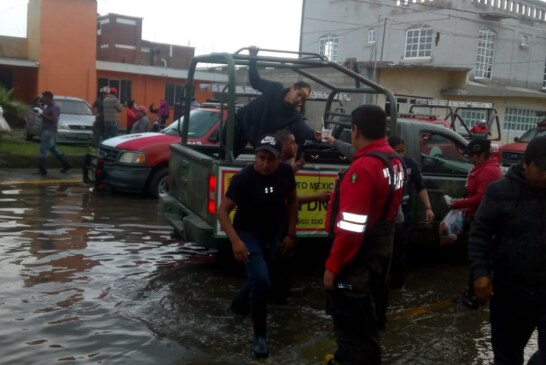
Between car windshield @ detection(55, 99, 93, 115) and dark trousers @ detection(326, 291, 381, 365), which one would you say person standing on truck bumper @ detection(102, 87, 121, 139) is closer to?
car windshield @ detection(55, 99, 93, 115)

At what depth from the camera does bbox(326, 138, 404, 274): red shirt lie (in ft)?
12.2

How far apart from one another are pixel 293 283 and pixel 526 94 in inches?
1103

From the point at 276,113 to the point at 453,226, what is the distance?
2032 millimetres

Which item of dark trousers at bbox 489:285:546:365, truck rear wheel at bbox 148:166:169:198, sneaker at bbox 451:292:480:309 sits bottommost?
sneaker at bbox 451:292:480:309

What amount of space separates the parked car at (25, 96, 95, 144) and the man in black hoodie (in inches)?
636

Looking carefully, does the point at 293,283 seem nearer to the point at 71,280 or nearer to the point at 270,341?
the point at 270,341

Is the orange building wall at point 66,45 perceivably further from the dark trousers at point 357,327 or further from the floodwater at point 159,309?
the dark trousers at point 357,327

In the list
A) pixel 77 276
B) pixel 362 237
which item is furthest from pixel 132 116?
pixel 362 237

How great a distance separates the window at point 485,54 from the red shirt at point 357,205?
1287 inches

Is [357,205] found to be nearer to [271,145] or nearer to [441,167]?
[271,145]

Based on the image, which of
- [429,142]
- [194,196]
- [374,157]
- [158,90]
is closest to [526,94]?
→ [158,90]

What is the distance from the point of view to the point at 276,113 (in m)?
6.46

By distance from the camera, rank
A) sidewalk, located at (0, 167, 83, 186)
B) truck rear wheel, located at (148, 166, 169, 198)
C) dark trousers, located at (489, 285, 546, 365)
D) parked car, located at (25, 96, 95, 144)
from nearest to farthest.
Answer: dark trousers, located at (489, 285, 546, 365) → truck rear wheel, located at (148, 166, 169, 198) → sidewalk, located at (0, 167, 83, 186) → parked car, located at (25, 96, 95, 144)

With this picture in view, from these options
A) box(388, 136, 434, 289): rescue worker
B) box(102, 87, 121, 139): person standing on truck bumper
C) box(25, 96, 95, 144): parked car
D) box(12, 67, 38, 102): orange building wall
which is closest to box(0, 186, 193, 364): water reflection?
box(388, 136, 434, 289): rescue worker
